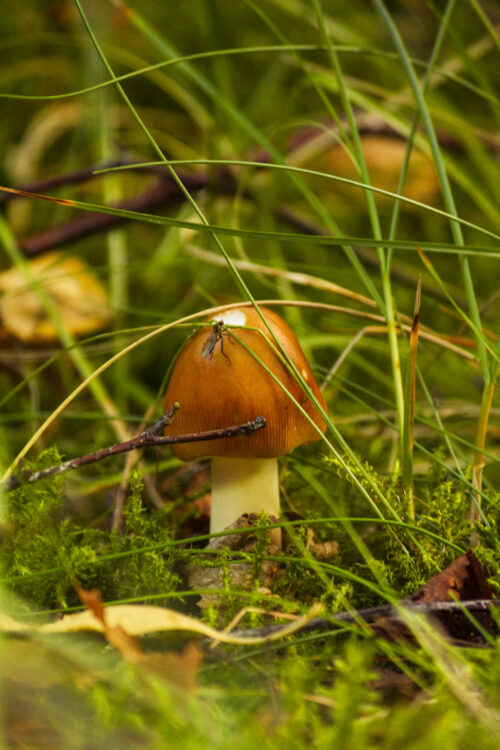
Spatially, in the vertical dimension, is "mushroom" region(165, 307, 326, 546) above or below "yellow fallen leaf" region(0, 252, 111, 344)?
below

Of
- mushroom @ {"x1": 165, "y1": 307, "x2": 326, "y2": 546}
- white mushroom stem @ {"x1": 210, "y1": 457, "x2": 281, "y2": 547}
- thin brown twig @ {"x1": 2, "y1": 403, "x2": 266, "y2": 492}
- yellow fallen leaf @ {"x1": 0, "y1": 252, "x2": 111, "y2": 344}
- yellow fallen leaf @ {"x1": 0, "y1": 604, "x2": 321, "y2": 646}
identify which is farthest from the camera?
yellow fallen leaf @ {"x1": 0, "y1": 252, "x2": 111, "y2": 344}

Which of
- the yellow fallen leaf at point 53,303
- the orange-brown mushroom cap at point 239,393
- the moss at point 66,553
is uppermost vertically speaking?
the yellow fallen leaf at point 53,303

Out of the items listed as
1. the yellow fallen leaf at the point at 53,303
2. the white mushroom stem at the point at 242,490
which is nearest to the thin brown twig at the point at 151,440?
the white mushroom stem at the point at 242,490

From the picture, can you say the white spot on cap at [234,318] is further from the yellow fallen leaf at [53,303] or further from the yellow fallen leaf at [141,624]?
the yellow fallen leaf at [53,303]

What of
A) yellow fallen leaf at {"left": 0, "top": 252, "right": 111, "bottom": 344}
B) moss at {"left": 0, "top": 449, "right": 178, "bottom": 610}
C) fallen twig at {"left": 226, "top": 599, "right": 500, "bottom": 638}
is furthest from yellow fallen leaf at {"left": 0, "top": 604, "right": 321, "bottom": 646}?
yellow fallen leaf at {"left": 0, "top": 252, "right": 111, "bottom": 344}

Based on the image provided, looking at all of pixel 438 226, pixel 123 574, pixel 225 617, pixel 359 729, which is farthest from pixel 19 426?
pixel 438 226

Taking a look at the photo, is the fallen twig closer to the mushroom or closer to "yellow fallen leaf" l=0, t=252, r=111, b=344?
the mushroom

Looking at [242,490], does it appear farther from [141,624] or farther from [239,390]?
[141,624]
